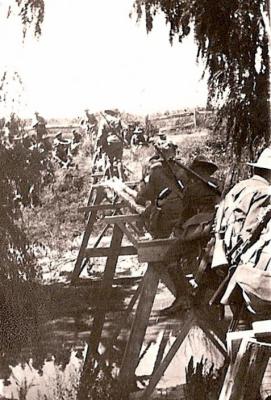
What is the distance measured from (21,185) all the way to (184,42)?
2.63 feet

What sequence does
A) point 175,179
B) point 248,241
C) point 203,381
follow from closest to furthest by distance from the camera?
1. point 248,241
2. point 203,381
3. point 175,179

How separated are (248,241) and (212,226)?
0.58 ft

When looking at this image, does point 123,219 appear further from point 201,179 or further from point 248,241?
point 248,241

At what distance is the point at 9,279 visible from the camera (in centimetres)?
272

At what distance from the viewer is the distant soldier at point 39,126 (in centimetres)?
259

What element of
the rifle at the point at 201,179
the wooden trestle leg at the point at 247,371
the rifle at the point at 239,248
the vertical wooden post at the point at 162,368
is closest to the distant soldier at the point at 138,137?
the rifle at the point at 201,179

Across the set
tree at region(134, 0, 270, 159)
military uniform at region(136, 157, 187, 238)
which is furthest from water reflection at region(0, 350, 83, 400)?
tree at region(134, 0, 270, 159)

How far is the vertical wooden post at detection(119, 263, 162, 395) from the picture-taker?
7.99 ft

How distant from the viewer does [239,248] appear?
7.44ft

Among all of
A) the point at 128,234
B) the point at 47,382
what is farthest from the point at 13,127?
the point at 47,382

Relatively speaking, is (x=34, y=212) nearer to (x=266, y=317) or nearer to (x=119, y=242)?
(x=119, y=242)

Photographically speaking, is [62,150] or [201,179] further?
[62,150]

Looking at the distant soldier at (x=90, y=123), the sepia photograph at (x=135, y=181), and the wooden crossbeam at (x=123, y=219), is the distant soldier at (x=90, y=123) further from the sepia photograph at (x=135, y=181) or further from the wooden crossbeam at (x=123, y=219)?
the wooden crossbeam at (x=123, y=219)

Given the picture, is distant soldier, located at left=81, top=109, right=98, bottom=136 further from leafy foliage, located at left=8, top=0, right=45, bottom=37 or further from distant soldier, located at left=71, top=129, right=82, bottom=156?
leafy foliage, located at left=8, top=0, right=45, bottom=37
